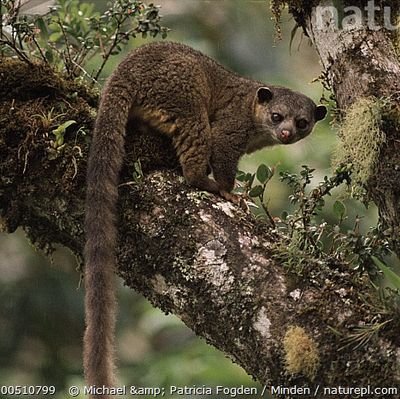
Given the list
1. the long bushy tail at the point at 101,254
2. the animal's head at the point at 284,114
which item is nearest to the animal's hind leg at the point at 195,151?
the long bushy tail at the point at 101,254

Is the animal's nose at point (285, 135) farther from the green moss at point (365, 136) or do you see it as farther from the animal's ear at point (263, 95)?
the green moss at point (365, 136)

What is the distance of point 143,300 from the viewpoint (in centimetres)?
753

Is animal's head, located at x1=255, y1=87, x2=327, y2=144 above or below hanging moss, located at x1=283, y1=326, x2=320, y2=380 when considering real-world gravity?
below

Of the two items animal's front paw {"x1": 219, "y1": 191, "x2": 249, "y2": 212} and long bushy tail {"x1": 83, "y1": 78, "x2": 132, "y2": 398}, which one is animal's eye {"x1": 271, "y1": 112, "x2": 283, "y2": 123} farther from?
long bushy tail {"x1": 83, "y1": 78, "x2": 132, "y2": 398}

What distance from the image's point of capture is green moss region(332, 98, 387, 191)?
11.4 ft

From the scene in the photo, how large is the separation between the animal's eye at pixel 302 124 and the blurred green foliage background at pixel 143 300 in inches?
21.7

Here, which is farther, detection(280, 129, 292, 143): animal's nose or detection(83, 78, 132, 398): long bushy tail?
detection(280, 129, 292, 143): animal's nose

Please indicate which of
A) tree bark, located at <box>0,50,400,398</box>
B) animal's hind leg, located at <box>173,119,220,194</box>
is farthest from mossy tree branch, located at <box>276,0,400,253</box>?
animal's hind leg, located at <box>173,119,220,194</box>

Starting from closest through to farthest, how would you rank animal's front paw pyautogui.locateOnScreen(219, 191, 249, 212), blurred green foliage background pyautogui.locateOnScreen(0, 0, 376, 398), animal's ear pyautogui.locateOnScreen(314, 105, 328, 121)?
animal's front paw pyautogui.locateOnScreen(219, 191, 249, 212)
animal's ear pyautogui.locateOnScreen(314, 105, 328, 121)
blurred green foliage background pyautogui.locateOnScreen(0, 0, 376, 398)

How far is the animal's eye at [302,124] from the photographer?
214 inches

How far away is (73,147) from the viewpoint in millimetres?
4008

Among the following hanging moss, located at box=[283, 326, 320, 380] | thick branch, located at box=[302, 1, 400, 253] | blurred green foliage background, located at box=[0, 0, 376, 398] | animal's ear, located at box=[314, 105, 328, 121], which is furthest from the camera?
blurred green foliage background, located at box=[0, 0, 376, 398]

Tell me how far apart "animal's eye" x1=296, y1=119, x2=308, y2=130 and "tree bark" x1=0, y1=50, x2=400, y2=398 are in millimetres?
1634

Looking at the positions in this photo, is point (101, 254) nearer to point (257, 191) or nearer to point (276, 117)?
point (257, 191)
